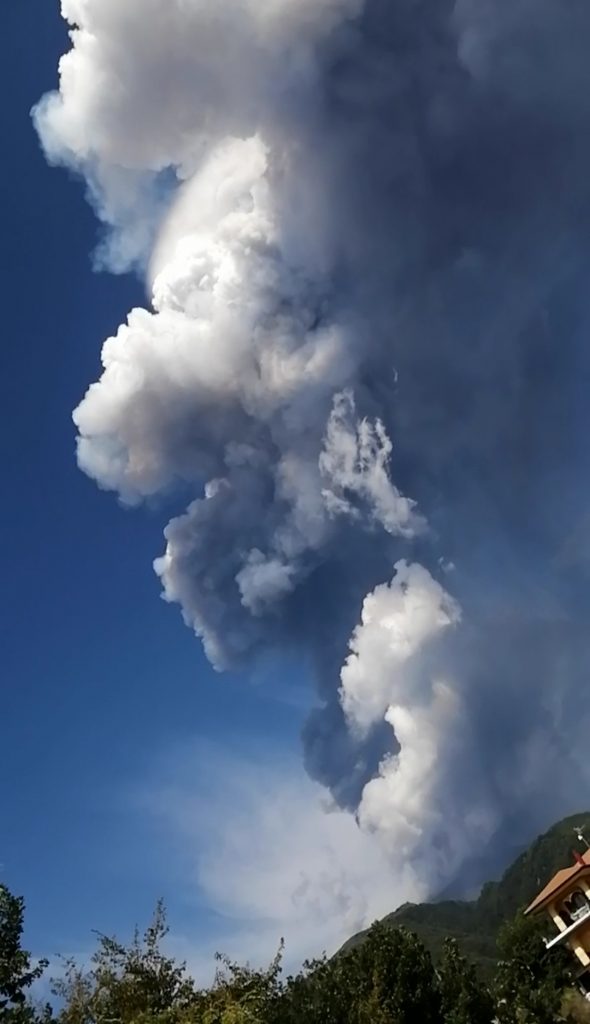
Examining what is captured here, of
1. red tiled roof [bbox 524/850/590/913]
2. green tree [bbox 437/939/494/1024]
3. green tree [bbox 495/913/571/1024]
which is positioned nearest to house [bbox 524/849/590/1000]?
red tiled roof [bbox 524/850/590/913]

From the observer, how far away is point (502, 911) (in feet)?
610

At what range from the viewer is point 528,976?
5100 cm

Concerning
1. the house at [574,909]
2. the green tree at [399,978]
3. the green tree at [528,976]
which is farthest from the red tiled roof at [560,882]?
the green tree at [399,978]

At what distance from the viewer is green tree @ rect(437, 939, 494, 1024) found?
46688mm

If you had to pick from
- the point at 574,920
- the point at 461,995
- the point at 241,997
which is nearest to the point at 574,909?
the point at 574,920

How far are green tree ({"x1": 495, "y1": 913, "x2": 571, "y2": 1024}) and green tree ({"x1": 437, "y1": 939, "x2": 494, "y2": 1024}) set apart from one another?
107cm

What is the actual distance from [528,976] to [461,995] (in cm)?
613

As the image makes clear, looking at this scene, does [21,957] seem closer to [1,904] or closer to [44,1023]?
[1,904]

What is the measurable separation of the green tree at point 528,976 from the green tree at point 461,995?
1075mm

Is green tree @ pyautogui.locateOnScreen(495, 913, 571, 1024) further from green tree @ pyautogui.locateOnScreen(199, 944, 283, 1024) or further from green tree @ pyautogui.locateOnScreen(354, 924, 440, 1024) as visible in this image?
green tree @ pyautogui.locateOnScreen(199, 944, 283, 1024)

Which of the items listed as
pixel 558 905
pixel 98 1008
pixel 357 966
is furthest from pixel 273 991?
pixel 558 905

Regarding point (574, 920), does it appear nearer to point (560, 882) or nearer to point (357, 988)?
point (560, 882)

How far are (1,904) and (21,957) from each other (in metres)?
2.59

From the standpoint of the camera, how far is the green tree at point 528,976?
1860 inches
